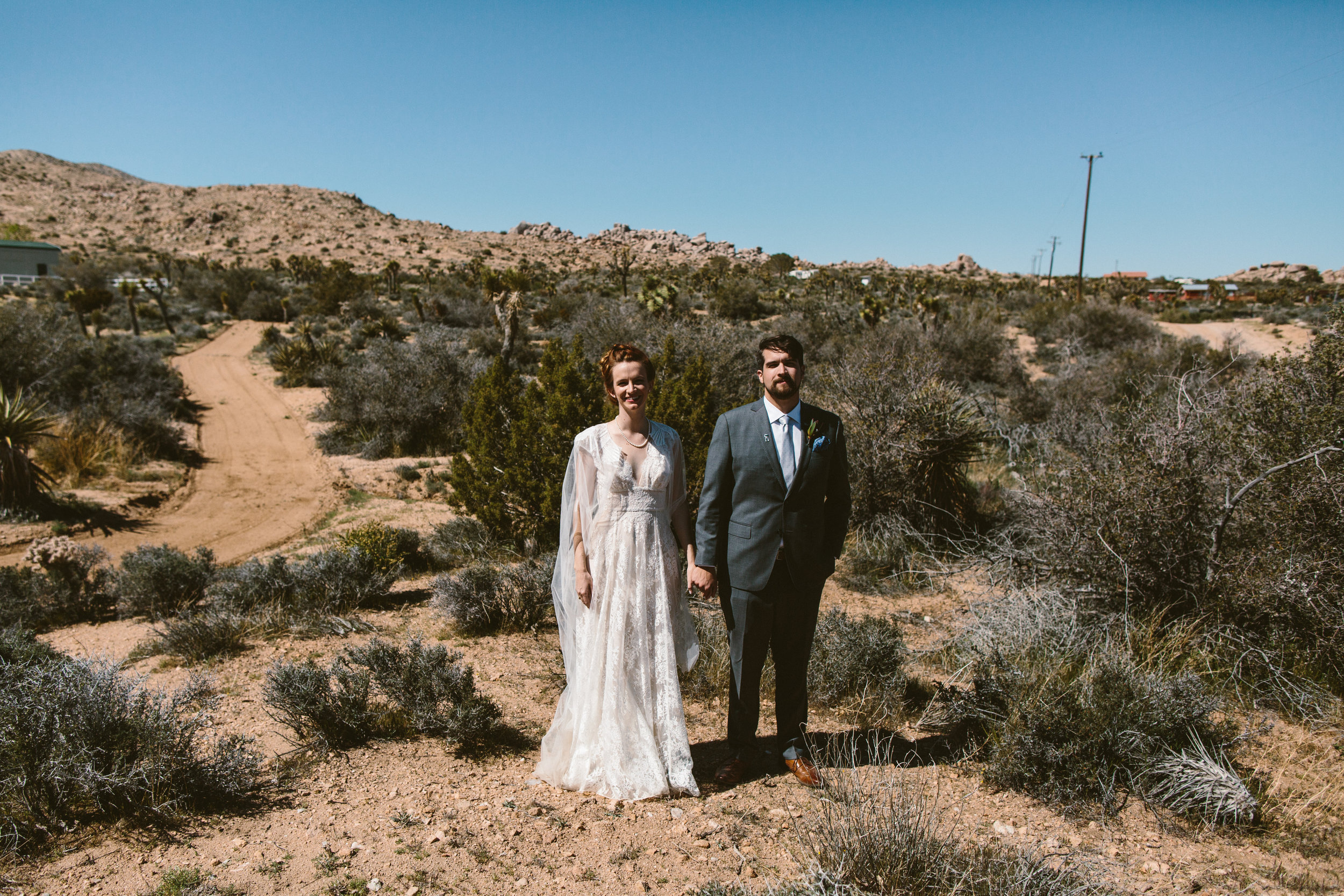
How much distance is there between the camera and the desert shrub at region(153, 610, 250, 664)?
5082 mm

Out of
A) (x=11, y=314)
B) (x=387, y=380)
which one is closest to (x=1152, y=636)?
(x=387, y=380)

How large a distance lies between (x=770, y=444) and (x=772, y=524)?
36 cm

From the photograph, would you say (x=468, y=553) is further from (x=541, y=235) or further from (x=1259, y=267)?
(x=1259, y=267)

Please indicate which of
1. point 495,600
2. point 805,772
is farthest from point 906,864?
point 495,600

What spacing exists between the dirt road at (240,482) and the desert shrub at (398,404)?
2.55 ft

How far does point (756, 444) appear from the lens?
3076 millimetres

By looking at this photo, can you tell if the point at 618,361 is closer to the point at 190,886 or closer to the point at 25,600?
the point at 190,886

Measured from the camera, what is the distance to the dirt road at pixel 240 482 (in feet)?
29.6

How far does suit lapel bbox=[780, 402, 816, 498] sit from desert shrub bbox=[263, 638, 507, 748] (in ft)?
6.96

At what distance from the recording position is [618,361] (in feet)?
10.2

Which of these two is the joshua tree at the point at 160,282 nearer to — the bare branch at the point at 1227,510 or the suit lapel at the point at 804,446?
the suit lapel at the point at 804,446

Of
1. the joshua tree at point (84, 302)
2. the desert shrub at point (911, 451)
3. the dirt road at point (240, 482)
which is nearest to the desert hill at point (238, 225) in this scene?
the joshua tree at point (84, 302)

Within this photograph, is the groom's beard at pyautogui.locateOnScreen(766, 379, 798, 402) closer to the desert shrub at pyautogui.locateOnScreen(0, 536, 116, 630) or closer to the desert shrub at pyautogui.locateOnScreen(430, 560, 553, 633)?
the desert shrub at pyautogui.locateOnScreen(430, 560, 553, 633)

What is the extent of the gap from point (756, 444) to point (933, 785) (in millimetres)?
1948
